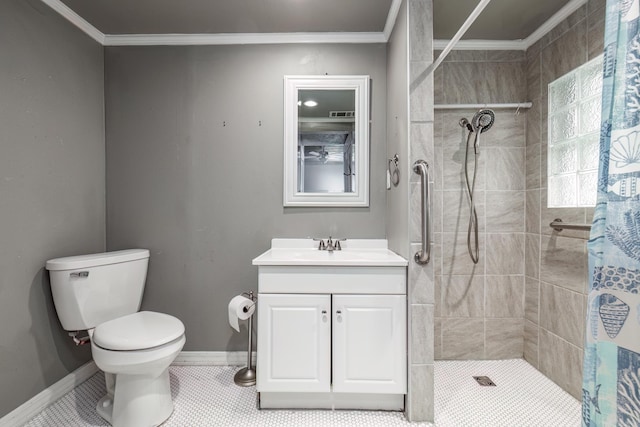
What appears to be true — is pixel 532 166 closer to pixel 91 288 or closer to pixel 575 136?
pixel 575 136

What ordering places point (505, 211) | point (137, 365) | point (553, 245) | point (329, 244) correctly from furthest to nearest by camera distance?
point (505, 211), point (329, 244), point (553, 245), point (137, 365)

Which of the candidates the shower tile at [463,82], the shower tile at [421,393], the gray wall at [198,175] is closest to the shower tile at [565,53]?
the shower tile at [463,82]

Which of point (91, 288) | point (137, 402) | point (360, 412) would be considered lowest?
point (360, 412)

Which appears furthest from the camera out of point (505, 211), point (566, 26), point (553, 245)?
point (505, 211)

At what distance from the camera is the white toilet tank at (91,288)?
4.98 ft

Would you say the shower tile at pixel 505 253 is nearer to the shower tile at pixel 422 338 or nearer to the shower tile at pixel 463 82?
the shower tile at pixel 422 338

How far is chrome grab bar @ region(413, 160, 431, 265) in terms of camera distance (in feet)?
4.47

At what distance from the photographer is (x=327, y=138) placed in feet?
6.47

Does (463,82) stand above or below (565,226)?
above

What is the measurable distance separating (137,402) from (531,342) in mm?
2414

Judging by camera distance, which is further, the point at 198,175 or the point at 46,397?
the point at 198,175

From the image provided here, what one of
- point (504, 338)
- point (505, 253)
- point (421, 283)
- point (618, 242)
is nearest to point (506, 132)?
point (505, 253)

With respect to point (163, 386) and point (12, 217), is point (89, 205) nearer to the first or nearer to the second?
point (12, 217)

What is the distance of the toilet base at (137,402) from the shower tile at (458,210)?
1984mm
